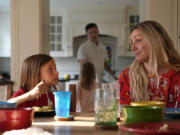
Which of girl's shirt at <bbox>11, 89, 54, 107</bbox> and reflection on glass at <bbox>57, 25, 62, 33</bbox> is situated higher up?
reflection on glass at <bbox>57, 25, 62, 33</bbox>

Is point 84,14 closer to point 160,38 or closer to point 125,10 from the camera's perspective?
point 125,10

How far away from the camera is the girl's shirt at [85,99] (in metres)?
3.49

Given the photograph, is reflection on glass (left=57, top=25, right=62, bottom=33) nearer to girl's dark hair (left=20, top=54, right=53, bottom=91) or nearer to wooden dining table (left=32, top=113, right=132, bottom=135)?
girl's dark hair (left=20, top=54, right=53, bottom=91)

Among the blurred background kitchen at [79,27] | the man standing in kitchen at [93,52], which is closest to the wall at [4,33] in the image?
the blurred background kitchen at [79,27]

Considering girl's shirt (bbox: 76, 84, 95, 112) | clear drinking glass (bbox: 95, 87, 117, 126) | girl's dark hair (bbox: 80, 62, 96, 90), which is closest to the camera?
clear drinking glass (bbox: 95, 87, 117, 126)

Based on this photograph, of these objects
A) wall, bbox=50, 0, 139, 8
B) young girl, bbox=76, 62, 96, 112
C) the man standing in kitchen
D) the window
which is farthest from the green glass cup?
the window

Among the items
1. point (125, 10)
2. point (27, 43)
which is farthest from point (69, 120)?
point (125, 10)

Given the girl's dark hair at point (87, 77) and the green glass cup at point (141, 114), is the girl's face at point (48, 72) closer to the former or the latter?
the green glass cup at point (141, 114)

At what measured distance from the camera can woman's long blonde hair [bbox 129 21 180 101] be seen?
1846mm

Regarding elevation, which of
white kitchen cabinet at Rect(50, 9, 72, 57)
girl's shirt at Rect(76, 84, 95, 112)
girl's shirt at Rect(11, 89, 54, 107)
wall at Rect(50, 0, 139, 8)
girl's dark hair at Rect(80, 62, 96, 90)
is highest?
wall at Rect(50, 0, 139, 8)

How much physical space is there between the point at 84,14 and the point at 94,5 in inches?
13.6

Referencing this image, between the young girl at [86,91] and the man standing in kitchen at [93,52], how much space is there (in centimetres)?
78

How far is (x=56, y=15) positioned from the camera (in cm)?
832

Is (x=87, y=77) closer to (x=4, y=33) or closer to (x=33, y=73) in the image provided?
(x=33, y=73)
